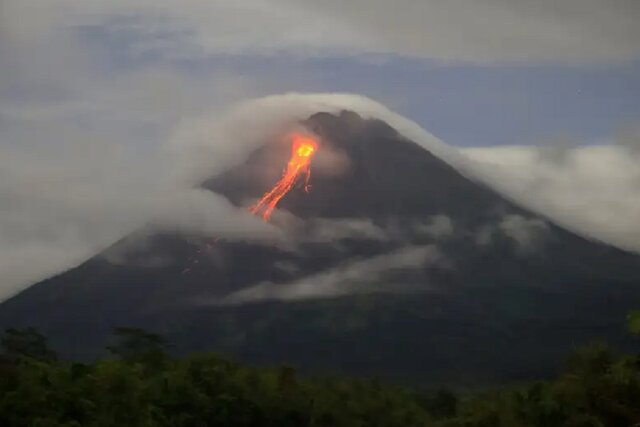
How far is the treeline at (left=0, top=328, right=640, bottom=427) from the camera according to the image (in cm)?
2541

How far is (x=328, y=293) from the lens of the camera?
179625 mm

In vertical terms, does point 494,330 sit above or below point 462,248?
below

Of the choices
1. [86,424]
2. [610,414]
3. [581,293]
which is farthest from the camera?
[581,293]

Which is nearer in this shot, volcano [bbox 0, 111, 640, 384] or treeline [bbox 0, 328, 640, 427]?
treeline [bbox 0, 328, 640, 427]

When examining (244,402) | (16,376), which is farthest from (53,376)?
(244,402)

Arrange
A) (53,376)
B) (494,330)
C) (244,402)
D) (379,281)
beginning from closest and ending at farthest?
(53,376) → (244,402) → (494,330) → (379,281)

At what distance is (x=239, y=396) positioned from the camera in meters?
43.3

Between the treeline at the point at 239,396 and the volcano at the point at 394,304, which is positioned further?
the volcano at the point at 394,304

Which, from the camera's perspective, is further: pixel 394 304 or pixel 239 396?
pixel 394 304

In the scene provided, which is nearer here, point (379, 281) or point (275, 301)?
point (275, 301)

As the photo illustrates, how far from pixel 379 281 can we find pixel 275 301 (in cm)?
2254

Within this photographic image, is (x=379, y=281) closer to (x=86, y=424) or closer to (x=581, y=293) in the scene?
(x=581, y=293)

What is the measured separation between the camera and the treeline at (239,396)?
25.4 metres

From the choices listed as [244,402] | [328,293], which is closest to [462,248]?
[328,293]
